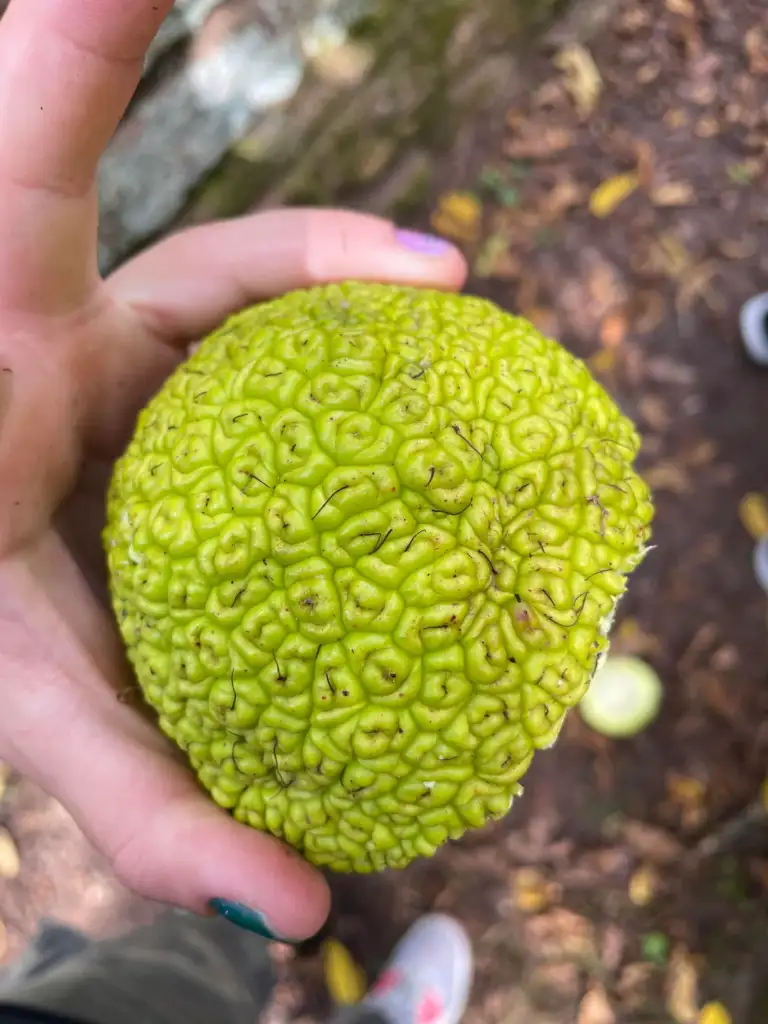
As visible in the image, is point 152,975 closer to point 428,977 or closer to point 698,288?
point 428,977

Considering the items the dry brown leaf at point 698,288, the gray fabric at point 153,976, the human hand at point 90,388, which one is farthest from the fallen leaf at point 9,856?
the dry brown leaf at point 698,288

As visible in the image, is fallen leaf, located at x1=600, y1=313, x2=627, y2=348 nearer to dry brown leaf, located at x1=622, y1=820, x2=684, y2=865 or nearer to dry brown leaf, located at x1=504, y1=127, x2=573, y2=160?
dry brown leaf, located at x1=504, y1=127, x2=573, y2=160

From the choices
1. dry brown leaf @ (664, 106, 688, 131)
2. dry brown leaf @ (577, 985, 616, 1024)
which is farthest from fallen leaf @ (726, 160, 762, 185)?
dry brown leaf @ (577, 985, 616, 1024)

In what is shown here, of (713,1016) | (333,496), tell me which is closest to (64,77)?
(333,496)

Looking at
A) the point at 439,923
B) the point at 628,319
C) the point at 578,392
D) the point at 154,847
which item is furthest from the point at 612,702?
the point at 154,847

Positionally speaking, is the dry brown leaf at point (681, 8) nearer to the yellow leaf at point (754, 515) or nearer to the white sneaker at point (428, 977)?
the yellow leaf at point (754, 515)

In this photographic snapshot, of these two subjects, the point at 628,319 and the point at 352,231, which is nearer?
the point at 352,231

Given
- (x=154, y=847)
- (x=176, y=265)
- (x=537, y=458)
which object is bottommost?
(x=154, y=847)

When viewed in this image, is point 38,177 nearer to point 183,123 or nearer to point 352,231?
point 352,231
